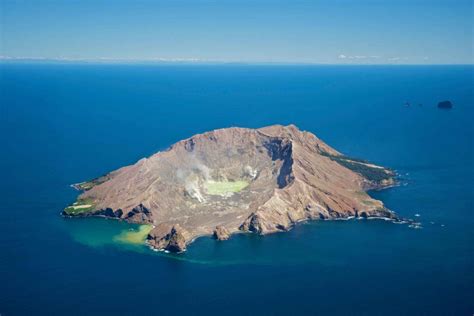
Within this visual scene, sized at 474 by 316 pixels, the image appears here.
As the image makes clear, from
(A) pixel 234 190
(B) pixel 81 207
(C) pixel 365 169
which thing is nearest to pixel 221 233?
(A) pixel 234 190

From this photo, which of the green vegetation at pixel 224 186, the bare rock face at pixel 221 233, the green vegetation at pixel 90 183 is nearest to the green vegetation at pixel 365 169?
the green vegetation at pixel 224 186

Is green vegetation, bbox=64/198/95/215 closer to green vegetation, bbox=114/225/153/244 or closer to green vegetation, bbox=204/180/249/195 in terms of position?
green vegetation, bbox=114/225/153/244

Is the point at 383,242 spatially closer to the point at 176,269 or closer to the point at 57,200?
the point at 176,269

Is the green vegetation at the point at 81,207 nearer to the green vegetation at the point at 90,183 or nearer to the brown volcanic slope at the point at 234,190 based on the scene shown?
the brown volcanic slope at the point at 234,190

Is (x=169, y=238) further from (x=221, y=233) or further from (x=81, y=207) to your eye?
(x=81, y=207)

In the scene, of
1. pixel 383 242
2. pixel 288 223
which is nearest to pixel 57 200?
pixel 288 223

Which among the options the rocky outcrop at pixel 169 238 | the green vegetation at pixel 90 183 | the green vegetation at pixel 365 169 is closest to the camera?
the rocky outcrop at pixel 169 238
